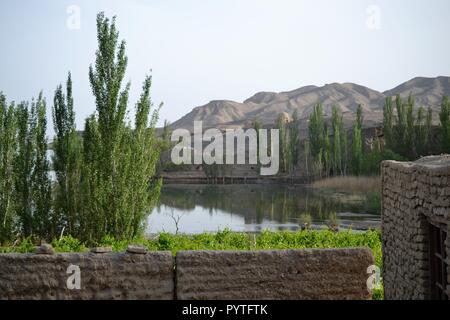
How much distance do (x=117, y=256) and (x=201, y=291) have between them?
3.70 ft

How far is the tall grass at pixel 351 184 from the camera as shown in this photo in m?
38.2

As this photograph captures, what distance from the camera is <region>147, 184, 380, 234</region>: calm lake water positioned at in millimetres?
25906

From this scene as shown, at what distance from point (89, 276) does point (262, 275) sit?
2137 mm

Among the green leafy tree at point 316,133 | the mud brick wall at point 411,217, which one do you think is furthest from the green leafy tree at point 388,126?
the mud brick wall at point 411,217

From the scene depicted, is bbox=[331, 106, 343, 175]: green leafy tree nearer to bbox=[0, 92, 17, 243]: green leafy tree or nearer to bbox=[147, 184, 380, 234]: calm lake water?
bbox=[147, 184, 380, 234]: calm lake water

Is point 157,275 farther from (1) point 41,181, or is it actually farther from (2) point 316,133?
(2) point 316,133

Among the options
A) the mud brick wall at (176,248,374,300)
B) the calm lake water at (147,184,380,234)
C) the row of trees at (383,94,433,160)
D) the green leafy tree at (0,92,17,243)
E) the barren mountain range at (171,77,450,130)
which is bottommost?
the calm lake water at (147,184,380,234)

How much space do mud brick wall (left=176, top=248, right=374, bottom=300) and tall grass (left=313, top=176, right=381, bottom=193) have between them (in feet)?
98.7

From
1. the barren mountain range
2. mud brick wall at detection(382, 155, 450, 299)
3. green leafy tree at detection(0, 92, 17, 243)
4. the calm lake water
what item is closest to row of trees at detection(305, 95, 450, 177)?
the calm lake water

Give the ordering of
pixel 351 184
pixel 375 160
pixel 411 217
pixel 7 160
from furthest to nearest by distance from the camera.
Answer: pixel 351 184 < pixel 375 160 < pixel 7 160 < pixel 411 217

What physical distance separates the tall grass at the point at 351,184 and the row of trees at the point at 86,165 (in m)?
24.0

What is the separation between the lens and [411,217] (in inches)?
259

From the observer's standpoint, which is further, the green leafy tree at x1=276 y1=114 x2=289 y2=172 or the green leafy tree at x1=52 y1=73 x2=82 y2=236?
the green leafy tree at x1=276 y1=114 x2=289 y2=172

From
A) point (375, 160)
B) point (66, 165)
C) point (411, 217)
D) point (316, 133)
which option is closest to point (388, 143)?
point (375, 160)
